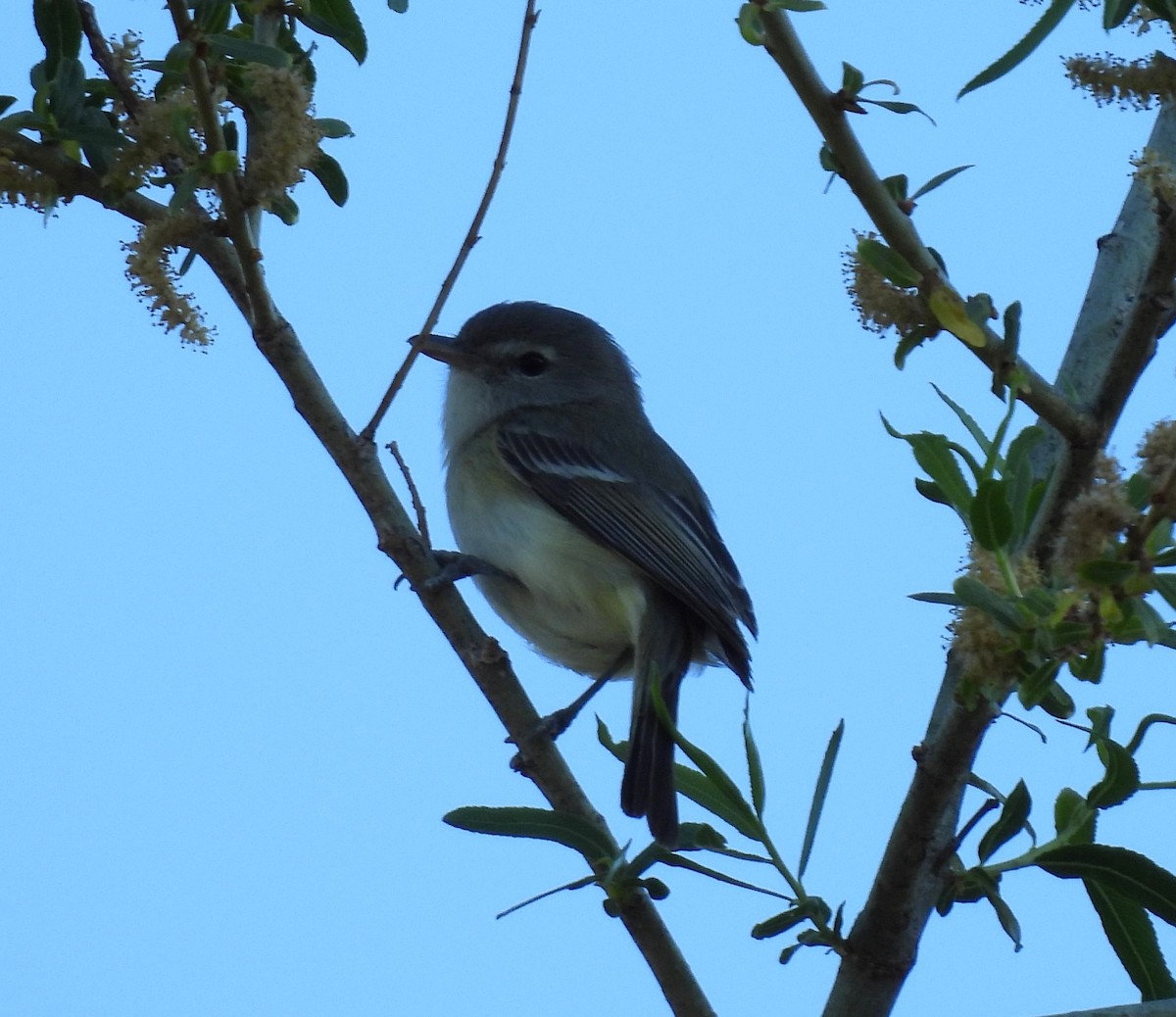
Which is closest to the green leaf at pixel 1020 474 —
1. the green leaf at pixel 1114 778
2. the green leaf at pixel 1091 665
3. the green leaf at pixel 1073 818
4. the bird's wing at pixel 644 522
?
the green leaf at pixel 1091 665

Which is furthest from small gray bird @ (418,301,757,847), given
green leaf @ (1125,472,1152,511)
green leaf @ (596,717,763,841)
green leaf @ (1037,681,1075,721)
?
green leaf @ (1125,472,1152,511)

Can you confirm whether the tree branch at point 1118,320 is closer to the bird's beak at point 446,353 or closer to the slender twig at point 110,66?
the slender twig at point 110,66

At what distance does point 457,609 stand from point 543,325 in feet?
9.37

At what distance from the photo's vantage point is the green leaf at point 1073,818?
2.50 meters

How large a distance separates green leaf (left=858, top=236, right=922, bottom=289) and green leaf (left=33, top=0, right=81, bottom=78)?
169cm

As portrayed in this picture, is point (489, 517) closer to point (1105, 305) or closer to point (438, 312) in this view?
point (438, 312)

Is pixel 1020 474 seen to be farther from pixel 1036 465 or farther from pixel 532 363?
pixel 532 363

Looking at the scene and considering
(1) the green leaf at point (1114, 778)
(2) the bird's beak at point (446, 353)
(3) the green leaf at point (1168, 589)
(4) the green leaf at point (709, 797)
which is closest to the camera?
(3) the green leaf at point (1168, 589)

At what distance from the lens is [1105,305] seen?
2.87m

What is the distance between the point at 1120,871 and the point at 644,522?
2400 millimetres

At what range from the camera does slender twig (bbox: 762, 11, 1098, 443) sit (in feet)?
6.31

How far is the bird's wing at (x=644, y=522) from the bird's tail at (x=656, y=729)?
12cm

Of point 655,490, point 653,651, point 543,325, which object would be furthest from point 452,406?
point 653,651

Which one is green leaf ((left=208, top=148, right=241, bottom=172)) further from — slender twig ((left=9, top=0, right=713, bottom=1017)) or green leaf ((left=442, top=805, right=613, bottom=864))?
green leaf ((left=442, top=805, right=613, bottom=864))
